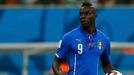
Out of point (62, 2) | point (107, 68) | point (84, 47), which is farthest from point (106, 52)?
point (62, 2)

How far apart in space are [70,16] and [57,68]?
184 inches

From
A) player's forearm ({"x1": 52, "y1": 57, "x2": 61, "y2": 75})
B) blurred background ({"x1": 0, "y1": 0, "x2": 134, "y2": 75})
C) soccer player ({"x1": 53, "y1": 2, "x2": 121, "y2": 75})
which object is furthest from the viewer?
blurred background ({"x1": 0, "y1": 0, "x2": 134, "y2": 75})

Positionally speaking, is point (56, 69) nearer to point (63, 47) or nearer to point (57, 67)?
point (57, 67)

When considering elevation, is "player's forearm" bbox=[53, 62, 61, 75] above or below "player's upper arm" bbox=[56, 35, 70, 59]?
below

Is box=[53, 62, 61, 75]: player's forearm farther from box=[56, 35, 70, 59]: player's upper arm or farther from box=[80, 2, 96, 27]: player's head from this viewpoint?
box=[80, 2, 96, 27]: player's head

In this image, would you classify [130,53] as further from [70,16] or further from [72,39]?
[72,39]

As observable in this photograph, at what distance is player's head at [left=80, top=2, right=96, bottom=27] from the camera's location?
21.2ft

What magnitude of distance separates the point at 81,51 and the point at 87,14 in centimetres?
42

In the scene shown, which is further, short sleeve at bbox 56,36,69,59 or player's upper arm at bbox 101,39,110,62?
player's upper arm at bbox 101,39,110,62

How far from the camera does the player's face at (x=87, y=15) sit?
6441 mm

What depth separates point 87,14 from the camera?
6500 millimetres

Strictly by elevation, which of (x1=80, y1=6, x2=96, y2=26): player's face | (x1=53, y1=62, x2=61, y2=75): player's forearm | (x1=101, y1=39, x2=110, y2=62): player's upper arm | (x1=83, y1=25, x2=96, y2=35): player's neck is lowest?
(x1=53, y1=62, x2=61, y2=75): player's forearm

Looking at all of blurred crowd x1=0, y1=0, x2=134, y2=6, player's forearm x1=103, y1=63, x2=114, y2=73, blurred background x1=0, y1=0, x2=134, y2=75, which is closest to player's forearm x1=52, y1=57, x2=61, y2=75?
player's forearm x1=103, y1=63, x2=114, y2=73

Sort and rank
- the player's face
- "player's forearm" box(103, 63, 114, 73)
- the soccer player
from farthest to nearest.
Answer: "player's forearm" box(103, 63, 114, 73) → the soccer player → the player's face
